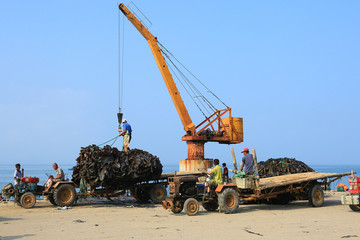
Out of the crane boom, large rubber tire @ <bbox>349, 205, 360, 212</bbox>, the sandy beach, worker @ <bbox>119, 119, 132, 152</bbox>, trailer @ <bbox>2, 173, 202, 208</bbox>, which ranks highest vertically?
the crane boom

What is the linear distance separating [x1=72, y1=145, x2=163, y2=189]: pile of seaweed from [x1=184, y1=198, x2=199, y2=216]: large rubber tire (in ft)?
12.5

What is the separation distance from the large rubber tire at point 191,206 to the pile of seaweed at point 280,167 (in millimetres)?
6308

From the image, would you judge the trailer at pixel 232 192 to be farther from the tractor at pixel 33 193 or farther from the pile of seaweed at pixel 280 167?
the tractor at pixel 33 193

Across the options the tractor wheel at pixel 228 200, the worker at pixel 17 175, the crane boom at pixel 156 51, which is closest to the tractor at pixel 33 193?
the worker at pixel 17 175

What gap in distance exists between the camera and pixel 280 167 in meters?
19.1

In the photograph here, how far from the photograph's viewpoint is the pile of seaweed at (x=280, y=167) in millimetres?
18781

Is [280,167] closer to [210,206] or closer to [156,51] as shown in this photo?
[210,206]

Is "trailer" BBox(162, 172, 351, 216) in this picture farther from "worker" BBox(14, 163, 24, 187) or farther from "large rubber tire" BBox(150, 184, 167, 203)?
"worker" BBox(14, 163, 24, 187)

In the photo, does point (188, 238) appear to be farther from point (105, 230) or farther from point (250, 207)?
point (250, 207)

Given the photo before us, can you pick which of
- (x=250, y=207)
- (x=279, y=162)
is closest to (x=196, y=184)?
(x=250, y=207)

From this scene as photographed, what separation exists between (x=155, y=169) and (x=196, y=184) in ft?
11.0

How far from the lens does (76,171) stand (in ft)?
54.6

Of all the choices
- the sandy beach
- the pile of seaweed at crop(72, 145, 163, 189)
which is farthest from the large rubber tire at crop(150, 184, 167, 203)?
the sandy beach

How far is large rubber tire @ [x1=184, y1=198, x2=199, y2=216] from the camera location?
13.1 m
